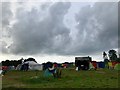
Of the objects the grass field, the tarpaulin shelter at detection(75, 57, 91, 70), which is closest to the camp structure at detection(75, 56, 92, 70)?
the tarpaulin shelter at detection(75, 57, 91, 70)

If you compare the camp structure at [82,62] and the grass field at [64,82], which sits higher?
the camp structure at [82,62]

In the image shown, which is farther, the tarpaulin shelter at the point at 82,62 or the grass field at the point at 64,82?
the tarpaulin shelter at the point at 82,62

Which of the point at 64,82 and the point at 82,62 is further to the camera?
the point at 82,62

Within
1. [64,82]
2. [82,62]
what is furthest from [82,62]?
[64,82]

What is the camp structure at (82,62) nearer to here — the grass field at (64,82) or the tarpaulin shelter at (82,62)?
the tarpaulin shelter at (82,62)

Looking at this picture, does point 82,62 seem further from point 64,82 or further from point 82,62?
point 64,82

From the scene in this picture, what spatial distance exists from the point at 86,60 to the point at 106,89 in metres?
52.6

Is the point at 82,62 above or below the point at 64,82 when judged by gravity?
above

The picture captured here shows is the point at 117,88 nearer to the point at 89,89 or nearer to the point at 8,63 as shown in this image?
the point at 89,89

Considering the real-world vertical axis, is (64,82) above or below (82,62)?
below

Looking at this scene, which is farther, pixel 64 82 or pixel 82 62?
pixel 82 62

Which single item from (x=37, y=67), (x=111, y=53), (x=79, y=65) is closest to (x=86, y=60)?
(x=79, y=65)

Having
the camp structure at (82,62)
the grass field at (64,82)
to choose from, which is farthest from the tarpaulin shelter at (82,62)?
the grass field at (64,82)

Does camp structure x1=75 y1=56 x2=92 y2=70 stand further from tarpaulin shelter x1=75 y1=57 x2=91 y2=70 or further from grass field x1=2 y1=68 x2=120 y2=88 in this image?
grass field x1=2 y1=68 x2=120 y2=88
